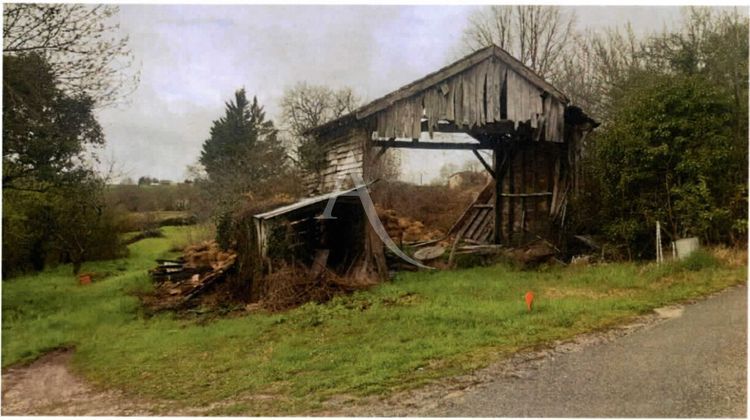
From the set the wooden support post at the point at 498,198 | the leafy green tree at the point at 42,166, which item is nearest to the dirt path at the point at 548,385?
the leafy green tree at the point at 42,166

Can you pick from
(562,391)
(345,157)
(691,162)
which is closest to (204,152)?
(345,157)

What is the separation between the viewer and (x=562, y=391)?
189 inches

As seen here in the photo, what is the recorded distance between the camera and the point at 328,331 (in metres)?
7.20

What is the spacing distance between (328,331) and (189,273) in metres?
6.00

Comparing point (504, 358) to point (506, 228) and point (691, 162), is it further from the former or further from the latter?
point (506, 228)

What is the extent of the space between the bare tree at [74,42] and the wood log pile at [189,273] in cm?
402

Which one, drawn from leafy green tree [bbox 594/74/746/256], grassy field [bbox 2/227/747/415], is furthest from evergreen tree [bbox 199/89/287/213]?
leafy green tree [bbox 594/74/746/256]

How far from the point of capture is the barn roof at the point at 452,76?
10.5m

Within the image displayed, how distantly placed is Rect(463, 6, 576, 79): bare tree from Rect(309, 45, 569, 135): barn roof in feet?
11.5

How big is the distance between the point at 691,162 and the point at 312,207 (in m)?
7.47

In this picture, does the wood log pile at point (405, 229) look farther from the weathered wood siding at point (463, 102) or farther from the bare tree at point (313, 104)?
the weathered wood siding at point (463, 102)

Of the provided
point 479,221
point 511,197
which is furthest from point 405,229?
A: point 511,197

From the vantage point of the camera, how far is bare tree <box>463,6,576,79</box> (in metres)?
15.0

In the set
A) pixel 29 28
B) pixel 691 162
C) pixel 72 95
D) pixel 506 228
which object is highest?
pixel 29 28
